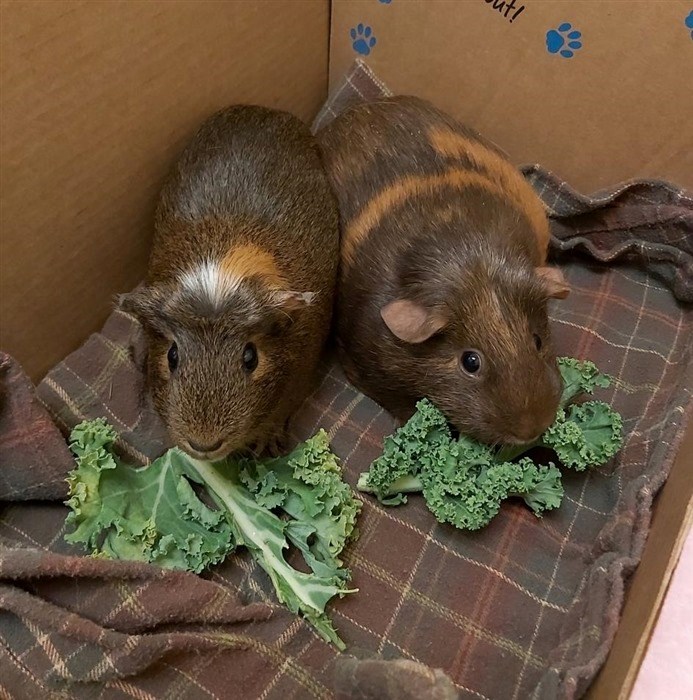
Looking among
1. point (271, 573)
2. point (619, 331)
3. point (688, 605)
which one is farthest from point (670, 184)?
point (271, 573)

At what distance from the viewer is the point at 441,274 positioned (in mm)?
2002

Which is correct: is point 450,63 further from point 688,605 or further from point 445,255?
point 688,605

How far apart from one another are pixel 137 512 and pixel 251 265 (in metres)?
0.74

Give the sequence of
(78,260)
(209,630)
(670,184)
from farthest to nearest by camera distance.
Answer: (670,184) < (78,260) < (209,630)

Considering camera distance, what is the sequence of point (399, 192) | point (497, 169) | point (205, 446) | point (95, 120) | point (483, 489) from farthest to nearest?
point (497, 169)
point (399, 192)
point (95, 120)
point (483, 489)
point (205, 446)

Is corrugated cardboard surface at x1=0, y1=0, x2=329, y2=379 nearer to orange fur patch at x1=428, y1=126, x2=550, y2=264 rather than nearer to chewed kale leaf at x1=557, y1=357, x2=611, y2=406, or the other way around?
orange fur patch at x1=428, y1=126, x2=550, y2=264

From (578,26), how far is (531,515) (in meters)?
1.53

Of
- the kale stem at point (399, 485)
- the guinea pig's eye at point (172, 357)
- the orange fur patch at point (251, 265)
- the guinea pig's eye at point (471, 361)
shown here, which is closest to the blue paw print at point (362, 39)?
the orange fur patch at point (251, 265)

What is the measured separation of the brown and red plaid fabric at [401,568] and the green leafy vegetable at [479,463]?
111 mm

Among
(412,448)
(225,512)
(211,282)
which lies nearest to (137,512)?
(225,512)

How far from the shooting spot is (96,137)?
82.8 inches

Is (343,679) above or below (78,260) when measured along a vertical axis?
below

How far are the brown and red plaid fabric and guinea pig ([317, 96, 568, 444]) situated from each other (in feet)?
0.91

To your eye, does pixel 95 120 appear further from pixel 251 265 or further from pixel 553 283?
pixel 553 283
